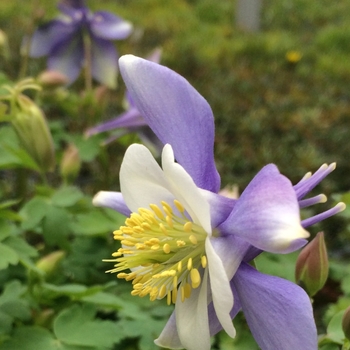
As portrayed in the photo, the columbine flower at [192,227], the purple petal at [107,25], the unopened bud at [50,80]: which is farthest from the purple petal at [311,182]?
the purple petal at [107,25]

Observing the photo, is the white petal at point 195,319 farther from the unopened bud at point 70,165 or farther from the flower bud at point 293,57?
the flower bud at point 293,57

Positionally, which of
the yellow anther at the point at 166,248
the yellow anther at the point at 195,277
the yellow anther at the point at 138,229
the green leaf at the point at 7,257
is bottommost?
the green leaf at the point at 7,257

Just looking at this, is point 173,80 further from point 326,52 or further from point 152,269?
point 326,52

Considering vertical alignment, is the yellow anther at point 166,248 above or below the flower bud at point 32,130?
above

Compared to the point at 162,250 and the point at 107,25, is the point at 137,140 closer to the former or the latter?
the point at 107,25

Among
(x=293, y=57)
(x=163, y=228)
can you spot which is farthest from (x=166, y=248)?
(x=293, y=57)

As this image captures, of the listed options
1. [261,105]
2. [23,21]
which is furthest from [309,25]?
[23,21]
